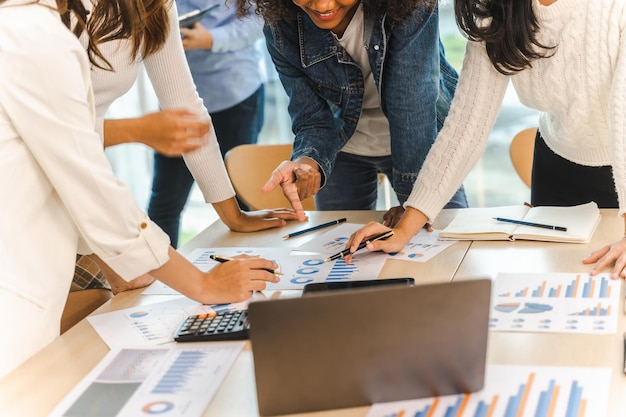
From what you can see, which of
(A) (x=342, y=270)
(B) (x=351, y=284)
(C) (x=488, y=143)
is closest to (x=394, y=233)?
(A) (x=342, y=270)

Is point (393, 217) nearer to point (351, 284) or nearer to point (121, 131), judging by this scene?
point (351, 284)

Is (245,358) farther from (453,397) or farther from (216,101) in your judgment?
(216,101)

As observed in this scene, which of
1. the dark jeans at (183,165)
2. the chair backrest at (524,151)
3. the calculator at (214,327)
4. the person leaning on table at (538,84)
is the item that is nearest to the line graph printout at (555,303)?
the person leaning on table at (538,84)

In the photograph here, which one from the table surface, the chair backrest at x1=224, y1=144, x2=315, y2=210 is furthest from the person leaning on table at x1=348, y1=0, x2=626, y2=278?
the chair backrest at x1=224, y1=144, x2=315, y2=210

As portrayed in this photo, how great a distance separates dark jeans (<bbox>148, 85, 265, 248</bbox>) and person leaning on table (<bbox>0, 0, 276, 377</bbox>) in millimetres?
1607

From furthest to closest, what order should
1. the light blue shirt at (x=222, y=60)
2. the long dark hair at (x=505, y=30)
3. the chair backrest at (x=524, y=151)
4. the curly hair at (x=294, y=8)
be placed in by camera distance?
1. the light blue shirt at (x=222, y=60)
2. the chair backrest at (x=524, y=151)
3. the curly hair at (x=294, y=8)
4. the long dark hair at (x=505, y=30)

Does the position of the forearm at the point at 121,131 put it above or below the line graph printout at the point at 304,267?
above

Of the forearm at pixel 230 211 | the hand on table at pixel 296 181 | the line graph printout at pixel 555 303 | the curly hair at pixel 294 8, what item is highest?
the curly hair at pixel 294 8

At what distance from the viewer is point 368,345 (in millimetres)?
958

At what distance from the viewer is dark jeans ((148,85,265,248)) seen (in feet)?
9.67

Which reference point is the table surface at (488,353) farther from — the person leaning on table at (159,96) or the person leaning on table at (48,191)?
the person leaning on table at (159,96)

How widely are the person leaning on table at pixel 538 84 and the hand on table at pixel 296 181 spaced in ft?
0.93

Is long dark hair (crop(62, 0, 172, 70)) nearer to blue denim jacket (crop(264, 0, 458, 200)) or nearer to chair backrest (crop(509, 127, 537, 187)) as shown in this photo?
blue denim jacket (crop(264, 0, 458, 200))

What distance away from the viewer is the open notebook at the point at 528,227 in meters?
1.58
